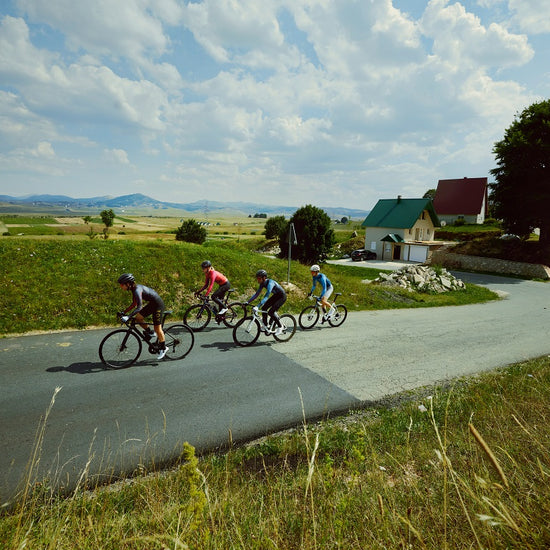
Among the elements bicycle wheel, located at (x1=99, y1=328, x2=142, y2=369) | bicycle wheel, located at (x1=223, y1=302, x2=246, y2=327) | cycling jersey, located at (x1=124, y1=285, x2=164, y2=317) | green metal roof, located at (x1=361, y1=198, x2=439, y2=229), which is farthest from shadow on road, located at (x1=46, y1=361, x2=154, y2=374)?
green metal roof, located at (x1=361, y1=198, x2=439, y2=229)

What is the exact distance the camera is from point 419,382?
8406mm

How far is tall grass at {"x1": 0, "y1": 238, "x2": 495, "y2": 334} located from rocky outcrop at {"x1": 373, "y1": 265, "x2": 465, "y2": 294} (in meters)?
1.28

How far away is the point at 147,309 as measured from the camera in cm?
898

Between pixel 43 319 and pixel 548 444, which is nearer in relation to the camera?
pixel 548 444

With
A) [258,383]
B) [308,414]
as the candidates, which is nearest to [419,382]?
[308,414]

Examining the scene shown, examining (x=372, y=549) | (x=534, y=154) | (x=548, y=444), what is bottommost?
(x=548, y=444)

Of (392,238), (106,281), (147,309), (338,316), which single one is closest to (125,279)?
(147,309)

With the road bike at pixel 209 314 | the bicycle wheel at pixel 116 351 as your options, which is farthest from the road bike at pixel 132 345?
the road bike at pixel 209 314

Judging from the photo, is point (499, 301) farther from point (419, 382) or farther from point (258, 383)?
point (258, 383)

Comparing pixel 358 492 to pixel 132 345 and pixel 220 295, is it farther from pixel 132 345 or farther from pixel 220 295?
pixel 220 295

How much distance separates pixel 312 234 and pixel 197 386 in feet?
106

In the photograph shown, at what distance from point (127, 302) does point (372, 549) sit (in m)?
13.3

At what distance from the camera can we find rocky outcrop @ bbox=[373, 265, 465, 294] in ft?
74.9

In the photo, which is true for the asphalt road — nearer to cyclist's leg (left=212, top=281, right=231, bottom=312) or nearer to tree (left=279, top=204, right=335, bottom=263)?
cyclist's leg (left=212, top=281, right=231, bottom=312)
